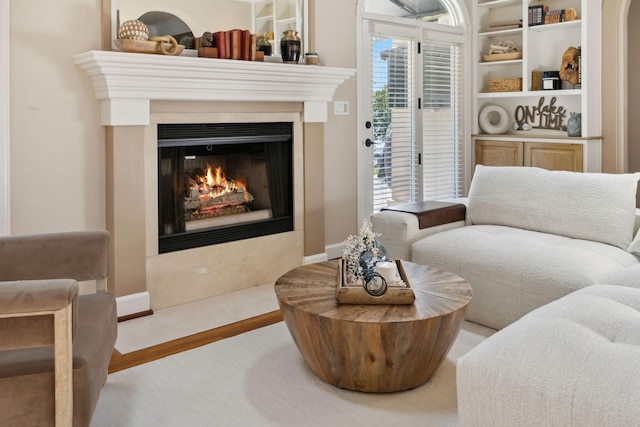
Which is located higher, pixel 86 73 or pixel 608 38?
pixel 608 38

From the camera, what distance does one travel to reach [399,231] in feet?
11.4

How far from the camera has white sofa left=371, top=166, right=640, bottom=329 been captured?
2850 mm

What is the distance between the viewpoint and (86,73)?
3.25m

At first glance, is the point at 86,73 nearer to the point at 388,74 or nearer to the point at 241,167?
the point at 241,167

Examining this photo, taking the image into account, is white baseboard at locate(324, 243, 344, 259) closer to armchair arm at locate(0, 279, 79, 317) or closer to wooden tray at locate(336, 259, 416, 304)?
wooden tray at locate(336, 259, 416, 304)

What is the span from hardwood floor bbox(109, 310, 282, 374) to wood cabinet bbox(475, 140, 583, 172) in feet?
10.2

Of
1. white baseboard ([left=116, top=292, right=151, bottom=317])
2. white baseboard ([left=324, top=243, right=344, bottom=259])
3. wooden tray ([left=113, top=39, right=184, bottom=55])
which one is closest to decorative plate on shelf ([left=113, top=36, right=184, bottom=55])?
wooden tray ([left=113, top=39, right=184, bottom=55])

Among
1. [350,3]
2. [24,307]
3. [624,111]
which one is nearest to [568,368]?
[24,307]

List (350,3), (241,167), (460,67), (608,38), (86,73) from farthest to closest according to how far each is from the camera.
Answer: (460,67) → (608,38) → (350,3) → (241,167) → (86,73)

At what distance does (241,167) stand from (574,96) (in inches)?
124

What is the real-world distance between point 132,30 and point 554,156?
3.75 m

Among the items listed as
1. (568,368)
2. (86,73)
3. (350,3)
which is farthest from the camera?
(350,3)

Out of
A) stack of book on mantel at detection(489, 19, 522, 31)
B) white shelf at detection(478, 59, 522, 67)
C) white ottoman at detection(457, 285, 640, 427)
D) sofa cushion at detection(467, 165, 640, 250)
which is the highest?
stack of book on mantel at detection(489, 19, 522, 31)

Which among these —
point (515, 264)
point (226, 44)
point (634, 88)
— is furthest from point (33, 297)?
point (634, 88)
